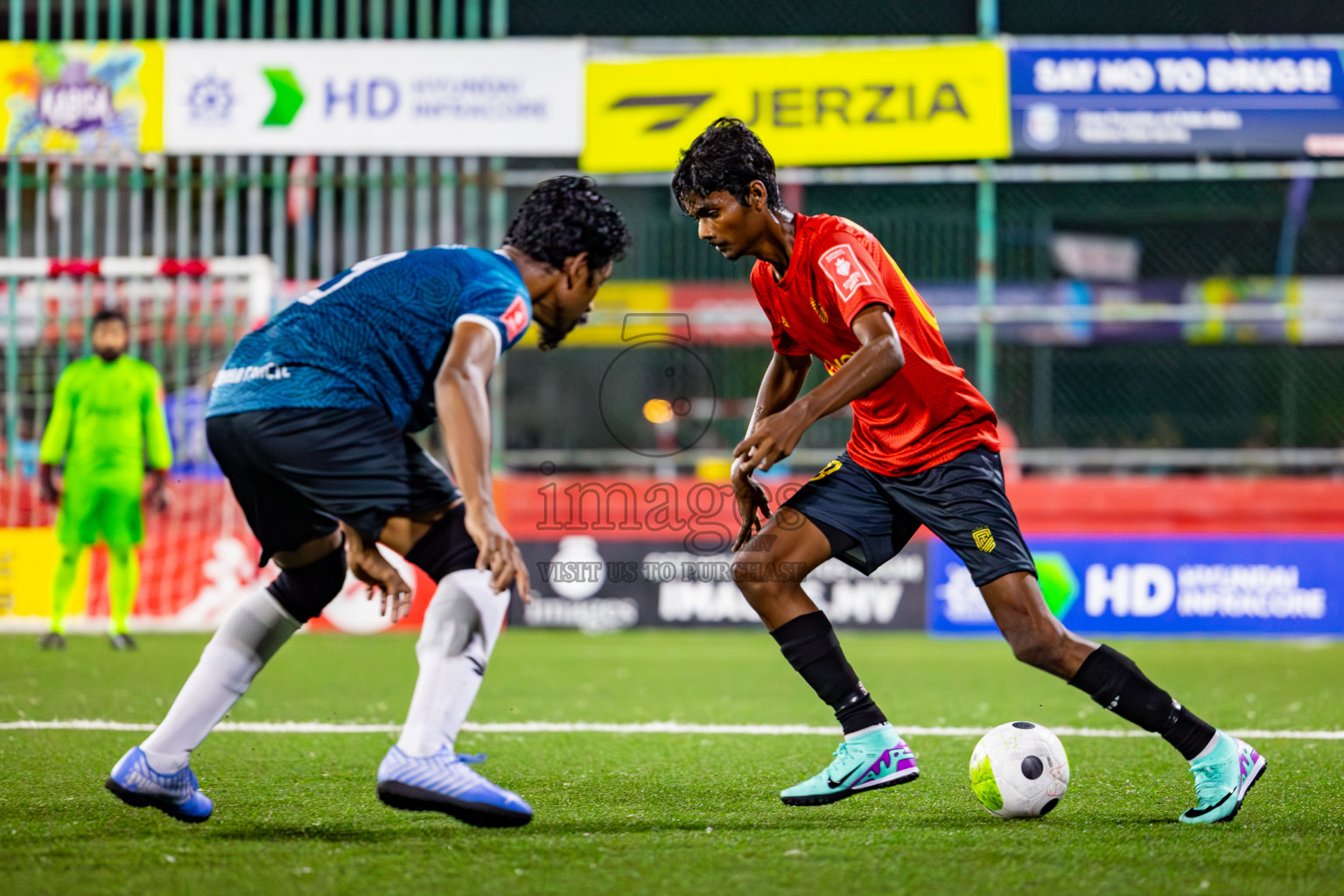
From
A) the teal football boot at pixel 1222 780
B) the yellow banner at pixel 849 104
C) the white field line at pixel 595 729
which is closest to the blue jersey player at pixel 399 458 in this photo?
the teal football boot at pixel 1222 780

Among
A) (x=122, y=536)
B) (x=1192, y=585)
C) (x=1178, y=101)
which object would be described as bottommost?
(x=1192, y=585)

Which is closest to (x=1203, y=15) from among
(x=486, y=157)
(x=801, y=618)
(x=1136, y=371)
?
(x=1136, y=371)

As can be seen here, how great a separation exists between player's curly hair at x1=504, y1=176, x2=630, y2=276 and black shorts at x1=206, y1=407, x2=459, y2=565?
601 millimetres

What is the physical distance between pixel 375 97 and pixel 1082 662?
852 centimetres

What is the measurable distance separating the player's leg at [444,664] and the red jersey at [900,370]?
1.21 meters

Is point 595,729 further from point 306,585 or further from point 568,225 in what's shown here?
point 568,225

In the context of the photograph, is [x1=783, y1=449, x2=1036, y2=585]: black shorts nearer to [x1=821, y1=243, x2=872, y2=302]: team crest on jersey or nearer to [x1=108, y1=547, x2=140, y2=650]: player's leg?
[x1=821, y1=243, x2=872, y2=302]: team crest on jersey

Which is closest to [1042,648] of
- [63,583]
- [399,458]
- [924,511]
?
[924,511]

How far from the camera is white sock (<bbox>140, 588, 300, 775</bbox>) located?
3.52 m

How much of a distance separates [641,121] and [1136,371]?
11.4m

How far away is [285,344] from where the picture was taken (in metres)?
3.44

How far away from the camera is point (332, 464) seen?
333 cm

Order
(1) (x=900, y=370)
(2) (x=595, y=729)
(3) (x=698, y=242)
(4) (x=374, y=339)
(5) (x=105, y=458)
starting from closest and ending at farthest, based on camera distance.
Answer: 1. (4) (x=374, y=339)
2. (1) (x=900, y=370)
3. (2) (x=595, y=729)
4. (5) (x=105, y=458)
5. (3) (x=698, y=242)

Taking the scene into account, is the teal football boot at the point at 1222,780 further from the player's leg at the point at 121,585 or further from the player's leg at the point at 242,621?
the player's leg at the point at 121,585
